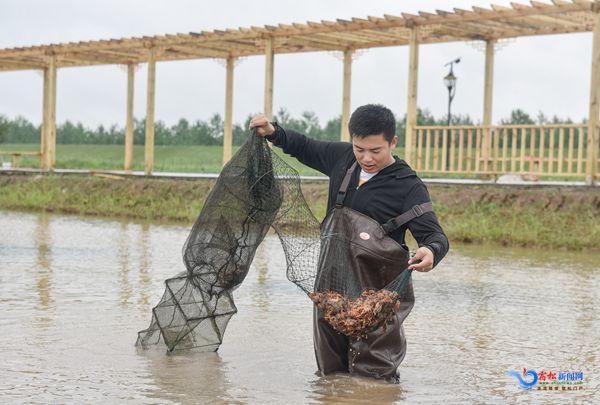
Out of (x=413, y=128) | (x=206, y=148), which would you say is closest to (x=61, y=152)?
(x=206, y=148)

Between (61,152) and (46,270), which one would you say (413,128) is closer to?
(46,270)

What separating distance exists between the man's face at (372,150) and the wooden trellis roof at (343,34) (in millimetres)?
11876

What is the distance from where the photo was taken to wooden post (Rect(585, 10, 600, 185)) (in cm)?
1609

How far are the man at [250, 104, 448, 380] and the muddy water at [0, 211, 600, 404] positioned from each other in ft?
0.48

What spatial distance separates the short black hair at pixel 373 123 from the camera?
16.9 ft

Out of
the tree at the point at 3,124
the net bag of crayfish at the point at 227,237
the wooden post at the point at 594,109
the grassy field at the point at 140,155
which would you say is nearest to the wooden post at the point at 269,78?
the wooden post at the point at 594,109

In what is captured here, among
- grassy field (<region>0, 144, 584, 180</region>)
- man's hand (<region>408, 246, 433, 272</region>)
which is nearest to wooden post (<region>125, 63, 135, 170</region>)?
grassy field (<region>0, 144, 584, 180</region>)

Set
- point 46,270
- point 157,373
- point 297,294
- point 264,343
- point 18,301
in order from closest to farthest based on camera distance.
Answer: point 157,373, point 264,343, point 18,301, point 297,294, point 46,270

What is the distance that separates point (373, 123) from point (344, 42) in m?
16.8

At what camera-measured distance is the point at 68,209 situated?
21.6 meters

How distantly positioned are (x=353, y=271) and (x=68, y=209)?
1712 cm

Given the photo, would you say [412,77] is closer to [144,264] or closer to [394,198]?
[144,264]

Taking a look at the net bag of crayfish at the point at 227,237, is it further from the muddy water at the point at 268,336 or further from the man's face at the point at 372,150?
the man's face at the point at 372,150

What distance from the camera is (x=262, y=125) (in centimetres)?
571
